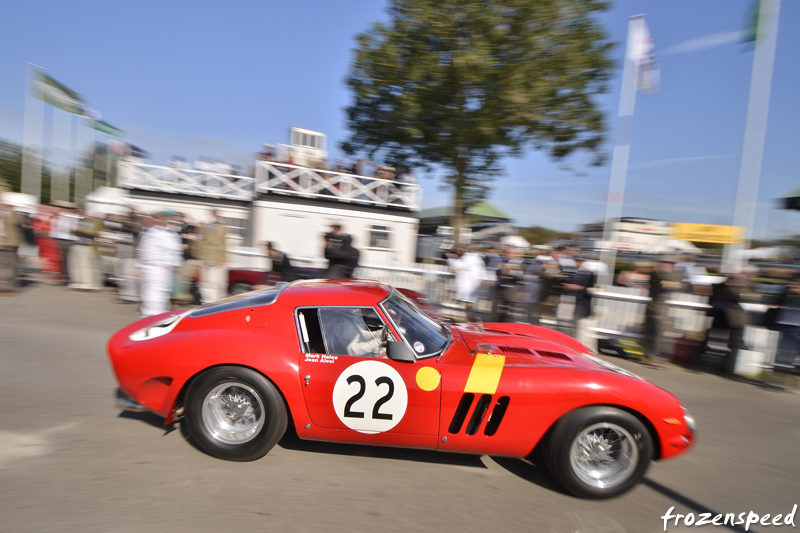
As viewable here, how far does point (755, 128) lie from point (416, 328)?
1014 cm

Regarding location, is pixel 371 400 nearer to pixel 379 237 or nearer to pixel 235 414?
pixel 235 414

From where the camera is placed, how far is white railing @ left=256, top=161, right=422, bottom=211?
18.0 meters

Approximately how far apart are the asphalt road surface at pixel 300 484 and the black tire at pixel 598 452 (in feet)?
0.43

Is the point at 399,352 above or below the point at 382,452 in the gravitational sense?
above

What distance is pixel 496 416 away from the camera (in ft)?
11.5

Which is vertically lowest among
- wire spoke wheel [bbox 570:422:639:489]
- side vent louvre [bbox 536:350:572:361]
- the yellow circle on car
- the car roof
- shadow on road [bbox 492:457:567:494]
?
shadow on road [bbox 492:457:567:494]

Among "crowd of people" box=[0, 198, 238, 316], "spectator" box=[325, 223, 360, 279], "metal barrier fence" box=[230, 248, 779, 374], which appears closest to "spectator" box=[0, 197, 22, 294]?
"crowd of people" box=[0, 198, 238, 316]

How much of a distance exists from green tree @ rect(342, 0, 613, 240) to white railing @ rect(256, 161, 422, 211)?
251 centimetres

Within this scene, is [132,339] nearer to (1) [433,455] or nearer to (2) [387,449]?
(2) [387,449]

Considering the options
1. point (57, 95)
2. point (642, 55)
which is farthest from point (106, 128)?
point (642, 55)

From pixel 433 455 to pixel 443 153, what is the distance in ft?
43.2

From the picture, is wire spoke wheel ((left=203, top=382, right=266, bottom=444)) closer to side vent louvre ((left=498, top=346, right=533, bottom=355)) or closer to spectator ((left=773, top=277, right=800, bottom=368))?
side vent louvre ((left=498, top=346, right=533, bottom=355))

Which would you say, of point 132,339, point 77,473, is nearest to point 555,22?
point 132,339

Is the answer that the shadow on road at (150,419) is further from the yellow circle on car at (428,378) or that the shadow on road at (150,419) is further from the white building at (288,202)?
the white building at (288,202)
